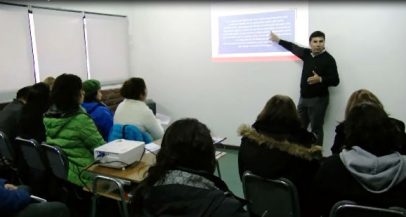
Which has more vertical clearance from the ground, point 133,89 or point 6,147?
point 133,89

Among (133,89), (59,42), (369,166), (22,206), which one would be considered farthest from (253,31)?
(22,206)

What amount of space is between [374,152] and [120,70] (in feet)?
13.6

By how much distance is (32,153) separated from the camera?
2.35 metres

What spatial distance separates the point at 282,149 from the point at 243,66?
2.62 m

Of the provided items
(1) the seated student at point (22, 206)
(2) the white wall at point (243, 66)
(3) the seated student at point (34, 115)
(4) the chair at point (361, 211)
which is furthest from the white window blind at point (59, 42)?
(4) the chair at point (361, 211)

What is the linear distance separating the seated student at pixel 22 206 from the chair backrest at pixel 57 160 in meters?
0.30

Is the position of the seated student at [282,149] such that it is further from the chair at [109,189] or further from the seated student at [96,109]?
the seated student at [96,109]

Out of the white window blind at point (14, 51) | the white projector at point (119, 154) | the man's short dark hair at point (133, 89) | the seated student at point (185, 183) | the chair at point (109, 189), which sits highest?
the white window blind at point (14, 51)

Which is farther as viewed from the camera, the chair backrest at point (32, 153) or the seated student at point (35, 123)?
the seated student at point (35, 123)

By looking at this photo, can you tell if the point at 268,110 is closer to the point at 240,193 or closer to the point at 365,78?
the point at 240,193

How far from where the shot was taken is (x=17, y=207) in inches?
67.2

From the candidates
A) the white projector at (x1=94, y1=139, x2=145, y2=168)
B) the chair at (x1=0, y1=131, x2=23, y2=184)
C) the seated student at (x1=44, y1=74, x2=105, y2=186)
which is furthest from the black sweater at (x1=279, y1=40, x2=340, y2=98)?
the chair at (x1=0, y1=131, x2=23, y2=184)

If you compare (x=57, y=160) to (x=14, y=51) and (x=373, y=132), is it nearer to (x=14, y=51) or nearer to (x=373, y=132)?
(x=373, y=132)

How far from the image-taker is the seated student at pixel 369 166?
4.64 feet
